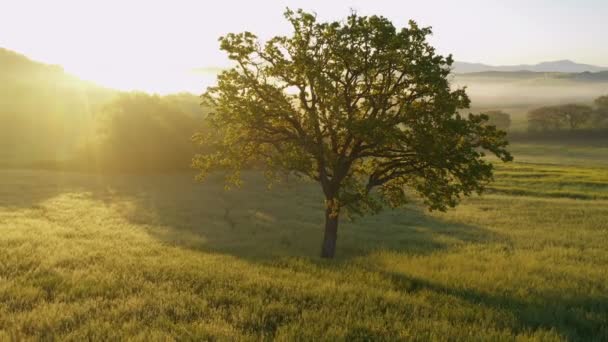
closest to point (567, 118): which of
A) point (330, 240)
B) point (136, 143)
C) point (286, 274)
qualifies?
point (136, 143)

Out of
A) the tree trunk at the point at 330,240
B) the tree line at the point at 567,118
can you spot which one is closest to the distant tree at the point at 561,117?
the tree line at the point at 567,118

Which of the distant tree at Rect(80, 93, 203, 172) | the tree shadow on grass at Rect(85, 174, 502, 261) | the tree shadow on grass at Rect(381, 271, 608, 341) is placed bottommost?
the tree shadow on grass at Rect(85, 174, 502, 261)

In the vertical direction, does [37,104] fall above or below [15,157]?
above

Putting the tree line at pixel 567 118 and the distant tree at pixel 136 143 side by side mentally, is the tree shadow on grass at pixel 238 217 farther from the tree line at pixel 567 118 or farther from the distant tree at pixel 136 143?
the tree line at pixel 567 118

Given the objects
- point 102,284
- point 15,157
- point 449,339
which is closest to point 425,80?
point 449,339

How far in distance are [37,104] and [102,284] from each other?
102 metres

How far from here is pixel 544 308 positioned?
37.8 ft

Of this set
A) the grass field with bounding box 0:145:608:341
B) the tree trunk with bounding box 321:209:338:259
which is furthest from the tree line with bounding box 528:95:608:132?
the tree trunk with bounding box 321:209:338:259

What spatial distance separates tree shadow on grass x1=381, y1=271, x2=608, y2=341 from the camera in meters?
9.91

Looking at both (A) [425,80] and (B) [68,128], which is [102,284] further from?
(B) [68,128]

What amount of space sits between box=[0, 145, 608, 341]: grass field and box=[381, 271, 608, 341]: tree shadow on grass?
0.16 ft

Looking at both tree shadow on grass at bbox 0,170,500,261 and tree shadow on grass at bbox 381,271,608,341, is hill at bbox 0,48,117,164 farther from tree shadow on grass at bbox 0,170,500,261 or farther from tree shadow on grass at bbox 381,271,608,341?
tree shadow on grass at bbox 381,271,608,341

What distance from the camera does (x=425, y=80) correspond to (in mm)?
15336

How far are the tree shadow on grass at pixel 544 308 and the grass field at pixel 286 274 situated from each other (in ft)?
0.16
